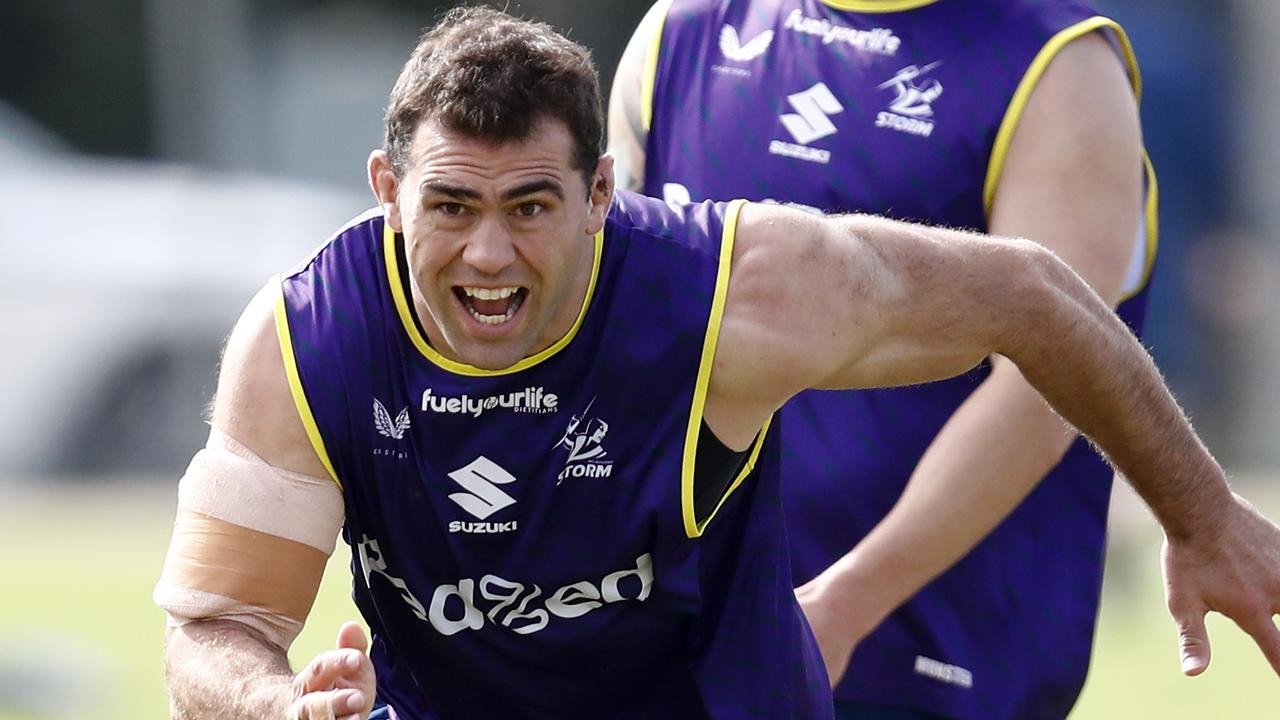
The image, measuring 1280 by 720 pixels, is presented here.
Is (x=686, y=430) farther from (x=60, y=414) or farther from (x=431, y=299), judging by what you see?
(x=60, y=414)

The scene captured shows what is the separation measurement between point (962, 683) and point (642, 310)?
138 centimetres

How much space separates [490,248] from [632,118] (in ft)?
4.66

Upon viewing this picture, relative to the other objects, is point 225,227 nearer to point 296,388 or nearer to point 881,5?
point 881,5

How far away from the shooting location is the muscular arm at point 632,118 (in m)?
4.85

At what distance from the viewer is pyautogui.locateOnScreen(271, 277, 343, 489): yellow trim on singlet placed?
11.9ft

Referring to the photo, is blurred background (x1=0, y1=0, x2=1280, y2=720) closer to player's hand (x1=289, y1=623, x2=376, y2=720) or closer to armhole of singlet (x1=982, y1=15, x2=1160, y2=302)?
armhole of singlet (x1=982, y1=15, x2=1160, y2=302)

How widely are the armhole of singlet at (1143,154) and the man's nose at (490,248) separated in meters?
1.35

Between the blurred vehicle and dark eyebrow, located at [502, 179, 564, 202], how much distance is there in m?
11.1

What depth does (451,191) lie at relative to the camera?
3.54m

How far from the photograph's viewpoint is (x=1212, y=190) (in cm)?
1548

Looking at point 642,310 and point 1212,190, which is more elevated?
point 642,310

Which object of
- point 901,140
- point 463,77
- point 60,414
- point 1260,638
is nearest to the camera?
point 463,77

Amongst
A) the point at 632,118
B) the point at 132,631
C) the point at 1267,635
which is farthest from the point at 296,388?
the point at 132,631

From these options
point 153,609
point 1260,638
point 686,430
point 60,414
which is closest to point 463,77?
point 686,430
